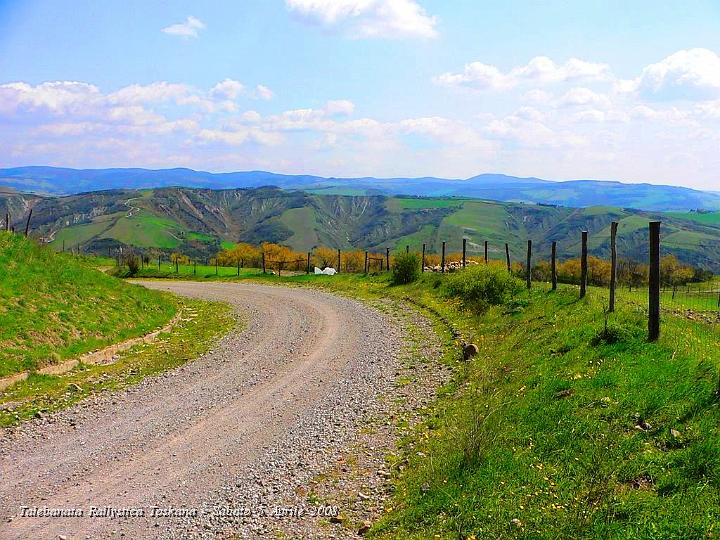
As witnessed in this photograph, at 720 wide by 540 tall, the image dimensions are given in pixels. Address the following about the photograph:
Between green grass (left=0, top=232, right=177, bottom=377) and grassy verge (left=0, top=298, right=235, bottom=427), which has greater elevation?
green grass (left=0, top=232, right=177, bottom=377)

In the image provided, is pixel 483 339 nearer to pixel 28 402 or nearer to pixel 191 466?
pixel 191 466

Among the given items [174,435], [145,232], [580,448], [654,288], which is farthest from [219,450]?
[145,232]

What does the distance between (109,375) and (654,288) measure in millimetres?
13753

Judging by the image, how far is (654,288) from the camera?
10844 mm

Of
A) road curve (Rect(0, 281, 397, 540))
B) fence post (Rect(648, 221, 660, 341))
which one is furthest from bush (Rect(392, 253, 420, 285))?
fence post (Rect(648, 221, 660, 341))

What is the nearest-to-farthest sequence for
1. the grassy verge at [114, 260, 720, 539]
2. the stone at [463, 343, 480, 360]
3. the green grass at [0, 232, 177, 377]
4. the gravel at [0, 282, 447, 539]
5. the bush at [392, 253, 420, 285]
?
the grassy verge at [114, 260, 720, 539]
the gravel at [0, 282, 447, 539]
the green grass at [0, 232, 177, 377]
the stone at [463, 343, 480, 360]
the bush at [392, 253, 420, 285]

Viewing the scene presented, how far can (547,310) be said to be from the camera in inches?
706

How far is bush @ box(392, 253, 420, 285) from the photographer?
1452 inches

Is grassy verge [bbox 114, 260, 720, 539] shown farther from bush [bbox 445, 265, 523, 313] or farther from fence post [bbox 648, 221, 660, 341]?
bush [bbox 445, 265, 523, 313]

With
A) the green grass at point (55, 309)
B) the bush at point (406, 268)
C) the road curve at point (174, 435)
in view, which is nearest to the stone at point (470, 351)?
the road curve at point (174, 435)

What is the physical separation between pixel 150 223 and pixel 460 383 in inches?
7183

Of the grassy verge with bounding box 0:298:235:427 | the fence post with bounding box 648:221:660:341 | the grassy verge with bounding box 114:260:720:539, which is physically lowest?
the grassy verge with bounding box 0:298:235:427

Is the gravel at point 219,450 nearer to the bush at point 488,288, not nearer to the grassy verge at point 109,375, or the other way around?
A: the grassy verge at point 109,375

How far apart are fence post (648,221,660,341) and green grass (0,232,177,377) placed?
590 inches
